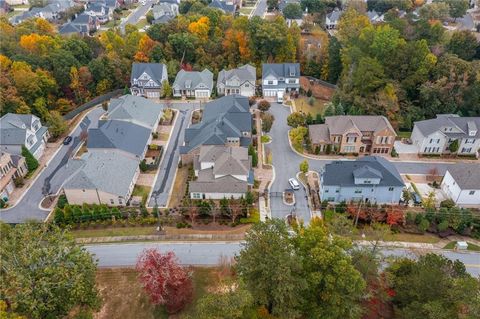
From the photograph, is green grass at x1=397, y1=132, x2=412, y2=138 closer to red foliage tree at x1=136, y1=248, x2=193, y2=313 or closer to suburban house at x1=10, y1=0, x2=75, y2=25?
red foliage tree at x1=136, y1=248, x2=193, y2=313

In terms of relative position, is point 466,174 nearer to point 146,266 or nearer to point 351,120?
point 351,120

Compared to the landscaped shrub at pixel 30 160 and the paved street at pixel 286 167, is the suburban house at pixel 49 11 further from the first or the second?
the paved street at pixel 286 167

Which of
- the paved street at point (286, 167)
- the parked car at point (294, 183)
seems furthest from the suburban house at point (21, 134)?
the parked car at point (294, 183)

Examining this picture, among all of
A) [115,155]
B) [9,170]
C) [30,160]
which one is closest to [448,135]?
[115,155]

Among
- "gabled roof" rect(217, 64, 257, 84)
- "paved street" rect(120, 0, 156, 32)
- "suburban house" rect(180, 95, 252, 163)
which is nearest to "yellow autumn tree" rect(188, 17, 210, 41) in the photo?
"gabled roof" rect(217, 64, 257, 84)

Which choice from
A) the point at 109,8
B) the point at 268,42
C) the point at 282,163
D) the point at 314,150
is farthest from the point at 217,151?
the point at 109,8

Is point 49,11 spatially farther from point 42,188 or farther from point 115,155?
point 115,155
